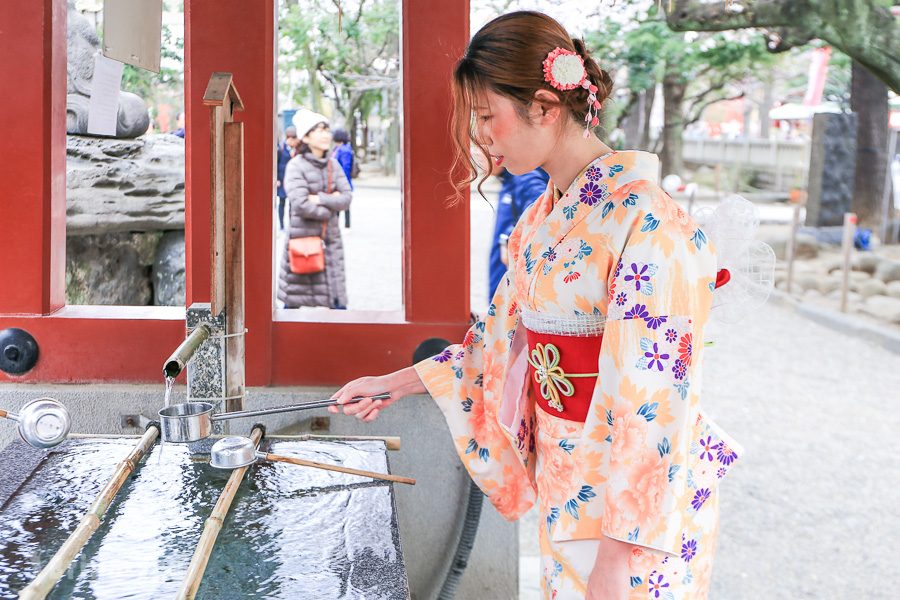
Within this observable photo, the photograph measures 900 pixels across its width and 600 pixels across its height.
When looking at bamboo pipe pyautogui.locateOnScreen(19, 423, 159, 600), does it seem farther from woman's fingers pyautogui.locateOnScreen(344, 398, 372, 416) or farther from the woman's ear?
the woman's ear

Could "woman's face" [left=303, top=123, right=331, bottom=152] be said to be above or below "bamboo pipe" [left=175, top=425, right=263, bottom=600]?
above

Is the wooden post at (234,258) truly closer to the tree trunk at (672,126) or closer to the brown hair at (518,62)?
the brown hair at (518,62)

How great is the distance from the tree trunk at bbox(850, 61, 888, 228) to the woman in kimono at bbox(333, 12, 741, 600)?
37.6 ft

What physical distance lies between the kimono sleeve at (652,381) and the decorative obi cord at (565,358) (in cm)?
11

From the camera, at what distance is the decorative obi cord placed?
1.76m

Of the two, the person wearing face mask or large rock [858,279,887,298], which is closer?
the person wearing face mask

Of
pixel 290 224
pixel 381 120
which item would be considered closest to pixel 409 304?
pixel 290 224

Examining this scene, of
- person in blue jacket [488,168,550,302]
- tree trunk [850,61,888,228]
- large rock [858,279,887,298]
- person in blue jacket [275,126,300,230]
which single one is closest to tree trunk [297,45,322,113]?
person in blue jacket [275,126,300,230]

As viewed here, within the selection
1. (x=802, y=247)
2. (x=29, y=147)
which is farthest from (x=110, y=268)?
(x=802, y=247)

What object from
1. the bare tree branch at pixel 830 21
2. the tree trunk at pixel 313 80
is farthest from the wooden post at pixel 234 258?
the bare tree branch at pixel 830 21

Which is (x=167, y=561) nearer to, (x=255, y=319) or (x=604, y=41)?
(x=255, y=319)

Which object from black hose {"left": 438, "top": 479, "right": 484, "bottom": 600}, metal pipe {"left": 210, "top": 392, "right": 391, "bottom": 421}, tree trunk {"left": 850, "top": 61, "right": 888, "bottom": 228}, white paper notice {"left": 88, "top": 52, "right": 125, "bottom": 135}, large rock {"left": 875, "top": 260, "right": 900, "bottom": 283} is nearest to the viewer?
metal pipe {"left": 210, "top": 392, "right": 391, "bottom": 421}

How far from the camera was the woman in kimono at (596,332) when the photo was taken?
1.59 metres

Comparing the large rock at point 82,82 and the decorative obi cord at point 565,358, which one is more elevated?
the large rock at point 82,82
